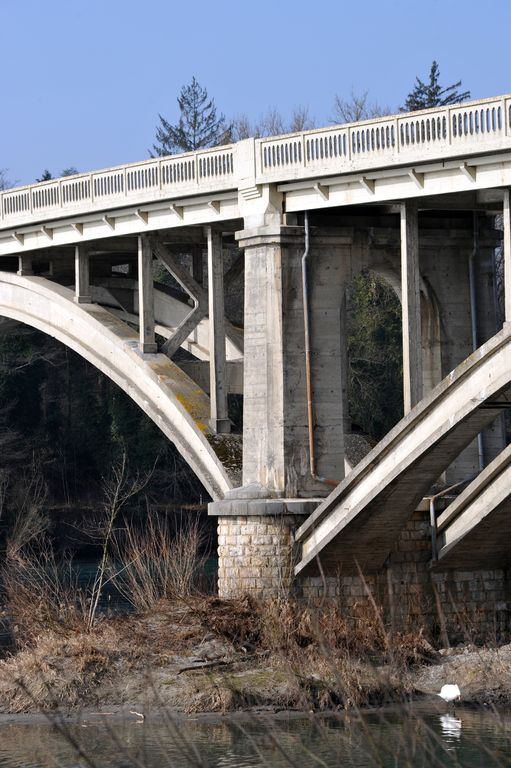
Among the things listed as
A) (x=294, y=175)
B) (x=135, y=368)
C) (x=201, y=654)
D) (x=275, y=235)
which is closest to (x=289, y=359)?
(x=275, y=235)

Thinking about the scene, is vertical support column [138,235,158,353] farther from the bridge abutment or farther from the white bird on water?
the white bird on water

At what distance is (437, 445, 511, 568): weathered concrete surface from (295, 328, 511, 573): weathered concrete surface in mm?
846

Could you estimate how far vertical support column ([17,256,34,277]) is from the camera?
110 feet

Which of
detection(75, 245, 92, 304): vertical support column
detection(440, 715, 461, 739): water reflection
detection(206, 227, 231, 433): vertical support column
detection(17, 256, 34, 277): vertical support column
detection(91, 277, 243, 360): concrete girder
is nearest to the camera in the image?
detection(440, 715, 461, 739): water reflection

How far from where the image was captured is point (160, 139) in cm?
8388

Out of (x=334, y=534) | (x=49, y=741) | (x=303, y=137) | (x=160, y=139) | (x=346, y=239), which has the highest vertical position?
(x=160, y=139)

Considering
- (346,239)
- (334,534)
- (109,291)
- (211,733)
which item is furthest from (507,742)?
(109,291)

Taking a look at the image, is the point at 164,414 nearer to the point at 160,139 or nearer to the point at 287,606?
the point at 287,606

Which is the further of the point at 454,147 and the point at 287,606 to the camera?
the point at 287,606

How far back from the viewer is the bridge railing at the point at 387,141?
20.6m

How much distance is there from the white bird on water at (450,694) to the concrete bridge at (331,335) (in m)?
3.00

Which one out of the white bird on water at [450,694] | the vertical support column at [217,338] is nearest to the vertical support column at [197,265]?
the vertical support column at [217,338]

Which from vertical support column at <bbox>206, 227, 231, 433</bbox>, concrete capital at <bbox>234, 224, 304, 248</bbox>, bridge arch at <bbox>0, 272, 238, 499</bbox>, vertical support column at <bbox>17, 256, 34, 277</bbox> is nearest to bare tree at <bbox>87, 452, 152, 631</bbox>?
bridge arch at <bbox>0, 272, 238, 499</bbox>

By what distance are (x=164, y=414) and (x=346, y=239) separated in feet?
17.2
